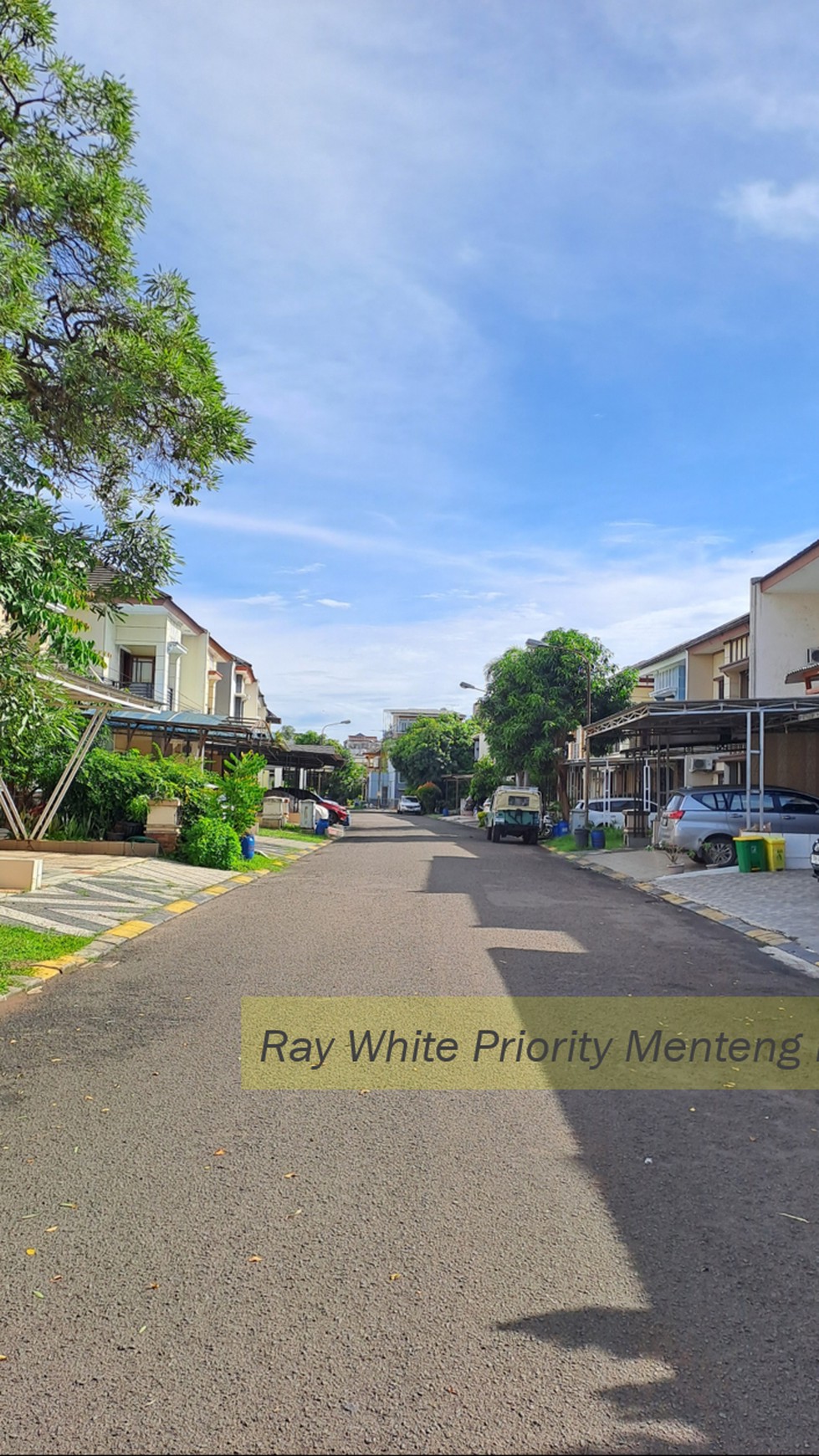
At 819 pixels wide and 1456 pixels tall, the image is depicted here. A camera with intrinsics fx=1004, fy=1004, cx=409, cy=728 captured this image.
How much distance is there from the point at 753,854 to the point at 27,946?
13884mm

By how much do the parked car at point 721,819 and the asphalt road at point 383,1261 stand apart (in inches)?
618

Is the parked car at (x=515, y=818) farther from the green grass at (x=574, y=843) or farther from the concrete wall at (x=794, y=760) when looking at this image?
the concrete wall at (x=794, y=760)

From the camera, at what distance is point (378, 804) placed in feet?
404

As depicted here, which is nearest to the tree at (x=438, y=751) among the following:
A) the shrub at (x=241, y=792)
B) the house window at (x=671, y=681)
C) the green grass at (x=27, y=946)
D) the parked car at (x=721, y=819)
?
the house window at (x=671, y=681)

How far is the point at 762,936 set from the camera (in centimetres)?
1167

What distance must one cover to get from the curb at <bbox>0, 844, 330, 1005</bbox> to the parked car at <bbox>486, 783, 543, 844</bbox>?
19.1 metres

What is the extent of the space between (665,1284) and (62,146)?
8.81 m

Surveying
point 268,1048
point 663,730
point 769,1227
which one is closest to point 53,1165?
point 268,1048

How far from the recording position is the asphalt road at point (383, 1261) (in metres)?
2.71

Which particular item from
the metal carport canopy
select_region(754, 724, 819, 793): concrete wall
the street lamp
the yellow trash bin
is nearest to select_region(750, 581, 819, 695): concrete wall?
the metal carport canopy

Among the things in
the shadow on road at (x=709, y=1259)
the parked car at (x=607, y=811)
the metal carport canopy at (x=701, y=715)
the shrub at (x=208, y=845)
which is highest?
the metal carport canopy at (x=701, y=715)

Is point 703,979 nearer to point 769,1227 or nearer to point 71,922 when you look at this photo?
point 769,1227

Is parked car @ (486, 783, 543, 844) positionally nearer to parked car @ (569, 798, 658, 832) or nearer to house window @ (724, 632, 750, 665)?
parked car @ (569, 798, 658, 832)

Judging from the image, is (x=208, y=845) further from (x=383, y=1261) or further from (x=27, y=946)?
(x=383, y=1261)
